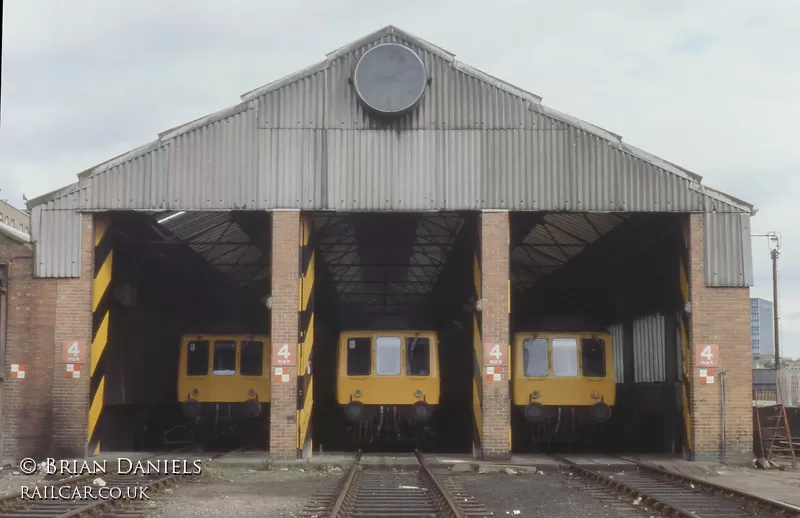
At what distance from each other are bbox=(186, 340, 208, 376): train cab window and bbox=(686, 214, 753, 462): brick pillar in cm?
1082

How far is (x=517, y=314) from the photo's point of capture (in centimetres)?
3008

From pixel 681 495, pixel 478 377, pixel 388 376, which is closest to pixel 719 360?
pixel 478 377

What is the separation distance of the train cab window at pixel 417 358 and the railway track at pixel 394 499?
476 centimetres

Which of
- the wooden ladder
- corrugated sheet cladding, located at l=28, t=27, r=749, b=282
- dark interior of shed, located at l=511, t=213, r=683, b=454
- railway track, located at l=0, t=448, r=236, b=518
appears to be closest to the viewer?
railway track, located at l=0, t=448, r=236, b=518

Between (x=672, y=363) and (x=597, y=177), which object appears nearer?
(x=597, y=177)

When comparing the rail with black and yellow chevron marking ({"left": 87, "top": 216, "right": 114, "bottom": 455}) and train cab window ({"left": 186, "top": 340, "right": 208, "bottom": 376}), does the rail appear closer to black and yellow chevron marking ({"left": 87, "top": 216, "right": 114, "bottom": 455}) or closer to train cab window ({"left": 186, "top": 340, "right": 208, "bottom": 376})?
black and yellow chevron marking ({"left": 87, "top": 216, "right": 114, "bottom": 455})

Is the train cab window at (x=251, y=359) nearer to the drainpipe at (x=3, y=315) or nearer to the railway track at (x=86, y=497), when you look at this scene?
the drainpipe at (x=3, y=315)

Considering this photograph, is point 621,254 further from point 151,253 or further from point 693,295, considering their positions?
point 151,253

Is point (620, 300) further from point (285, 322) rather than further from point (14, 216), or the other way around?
point (14, 216)

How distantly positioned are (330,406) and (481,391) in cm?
950

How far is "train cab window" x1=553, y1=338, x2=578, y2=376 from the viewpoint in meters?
19.8

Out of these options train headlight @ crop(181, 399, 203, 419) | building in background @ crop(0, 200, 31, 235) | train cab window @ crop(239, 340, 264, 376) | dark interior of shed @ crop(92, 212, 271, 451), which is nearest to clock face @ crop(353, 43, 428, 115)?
dark interior of shed @ crop(92, 212, 271, 451)

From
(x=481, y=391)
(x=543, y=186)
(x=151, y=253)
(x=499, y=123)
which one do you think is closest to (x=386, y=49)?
(x=499, y=123)

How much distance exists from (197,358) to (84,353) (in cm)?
488
